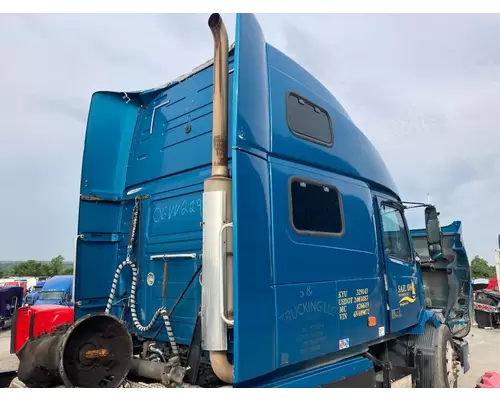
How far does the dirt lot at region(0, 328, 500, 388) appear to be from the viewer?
695 centimetres

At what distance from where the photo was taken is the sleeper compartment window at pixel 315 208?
2973 millimetres

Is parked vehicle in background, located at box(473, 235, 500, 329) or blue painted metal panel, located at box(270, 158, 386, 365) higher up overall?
blue painted metal panel, located at box(270, 158, 386, 365)

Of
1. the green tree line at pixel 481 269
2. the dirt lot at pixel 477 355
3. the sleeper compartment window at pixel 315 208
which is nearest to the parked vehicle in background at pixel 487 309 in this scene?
the dirt lot at pixel 477 355

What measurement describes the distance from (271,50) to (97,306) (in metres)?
2.94

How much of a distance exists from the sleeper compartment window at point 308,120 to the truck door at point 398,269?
1.11m

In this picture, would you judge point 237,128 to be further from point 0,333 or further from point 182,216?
point 0,333

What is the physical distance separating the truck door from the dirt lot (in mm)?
2789

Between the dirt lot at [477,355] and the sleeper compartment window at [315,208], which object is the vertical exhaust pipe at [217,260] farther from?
the dirt lot at [477,355]

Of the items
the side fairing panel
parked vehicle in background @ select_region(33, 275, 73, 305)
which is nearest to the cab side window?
the side fairing panel

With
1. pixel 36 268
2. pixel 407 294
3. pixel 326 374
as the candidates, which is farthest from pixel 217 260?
pixel 36 268

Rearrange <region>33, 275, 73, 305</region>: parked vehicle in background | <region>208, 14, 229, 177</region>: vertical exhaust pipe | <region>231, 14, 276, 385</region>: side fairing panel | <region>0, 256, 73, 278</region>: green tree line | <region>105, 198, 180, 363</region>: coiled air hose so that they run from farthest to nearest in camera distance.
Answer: <region>0, 256, 73, 278</region>: green tree line → <region>33, 275, 73, 305</region>: parked vehicle in background → <region>105, 198, 180, 363</region>: coiled air hose → <region>208, 14, 229, 177</region>: vertical exhaust pipe → <region>231, 14, 276, 385</region>: side fairing panel

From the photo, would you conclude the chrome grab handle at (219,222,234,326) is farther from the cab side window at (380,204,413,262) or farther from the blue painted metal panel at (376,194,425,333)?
the cab side window at (380,204,413,262)

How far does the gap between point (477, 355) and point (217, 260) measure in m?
8.84

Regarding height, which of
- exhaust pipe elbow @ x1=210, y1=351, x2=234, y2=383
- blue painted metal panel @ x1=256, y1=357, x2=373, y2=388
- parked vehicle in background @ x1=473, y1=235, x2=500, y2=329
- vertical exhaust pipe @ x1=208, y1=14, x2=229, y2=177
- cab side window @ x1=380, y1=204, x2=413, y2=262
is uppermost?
vertical exhaust pipe @ x1=208, y1=14, x2=229, y2=177
